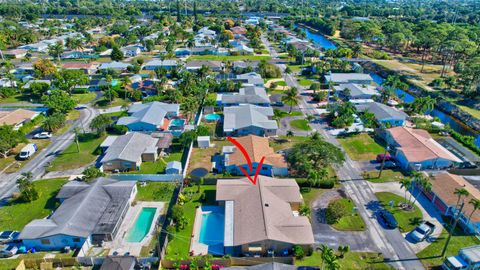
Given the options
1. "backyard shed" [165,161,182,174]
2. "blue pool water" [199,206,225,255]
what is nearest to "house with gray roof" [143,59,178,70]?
"backyard shed" [165,161,182,174]

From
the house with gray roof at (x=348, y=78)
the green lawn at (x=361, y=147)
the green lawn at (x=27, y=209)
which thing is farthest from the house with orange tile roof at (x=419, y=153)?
the green lawn at (x=27, y=209)

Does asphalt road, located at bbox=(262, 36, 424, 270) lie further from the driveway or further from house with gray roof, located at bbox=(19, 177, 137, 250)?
house with gray roof, located at bbox=(19, 177, 137, 250)

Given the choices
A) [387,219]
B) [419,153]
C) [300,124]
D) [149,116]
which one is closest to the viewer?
[387,219]

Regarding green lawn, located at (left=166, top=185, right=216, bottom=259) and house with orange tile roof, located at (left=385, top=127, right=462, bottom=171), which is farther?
house with orange tile roof, located at (left=385, top=127, right=462, bottom=171)

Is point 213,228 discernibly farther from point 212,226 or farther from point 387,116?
point 387,116

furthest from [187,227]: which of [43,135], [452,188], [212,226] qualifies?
[43,135]
